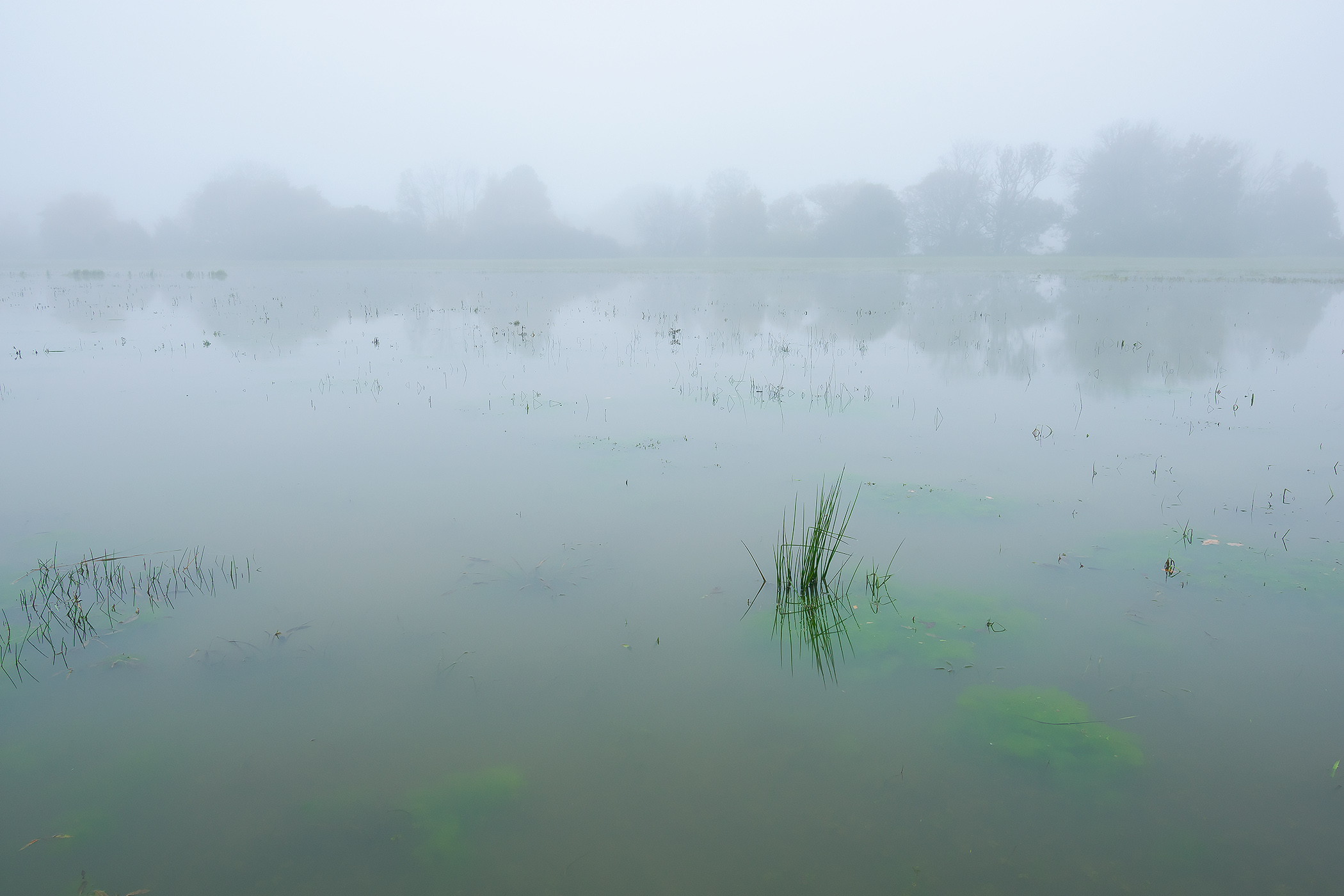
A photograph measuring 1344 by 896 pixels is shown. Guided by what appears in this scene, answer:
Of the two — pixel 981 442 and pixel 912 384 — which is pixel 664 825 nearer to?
pixel 981 442

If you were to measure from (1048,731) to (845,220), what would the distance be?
69.0 metres

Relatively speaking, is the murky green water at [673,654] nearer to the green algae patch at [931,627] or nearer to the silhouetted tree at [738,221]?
the green algae patch at [931,627]

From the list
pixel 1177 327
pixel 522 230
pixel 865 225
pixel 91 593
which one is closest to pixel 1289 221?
pixel 865 225

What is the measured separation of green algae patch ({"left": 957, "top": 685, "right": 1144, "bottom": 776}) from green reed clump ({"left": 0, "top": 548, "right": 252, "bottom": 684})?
4.43 m

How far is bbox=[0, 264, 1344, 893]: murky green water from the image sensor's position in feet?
8.84

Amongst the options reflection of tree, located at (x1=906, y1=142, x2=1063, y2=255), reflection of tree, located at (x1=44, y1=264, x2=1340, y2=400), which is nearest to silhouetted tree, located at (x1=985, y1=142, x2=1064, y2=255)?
reflection of tree, located at (x1=906, y1=142, x2=1063, y2=255)

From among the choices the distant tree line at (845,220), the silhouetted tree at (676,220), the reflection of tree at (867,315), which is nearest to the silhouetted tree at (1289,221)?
the distant tree line at (845,220)

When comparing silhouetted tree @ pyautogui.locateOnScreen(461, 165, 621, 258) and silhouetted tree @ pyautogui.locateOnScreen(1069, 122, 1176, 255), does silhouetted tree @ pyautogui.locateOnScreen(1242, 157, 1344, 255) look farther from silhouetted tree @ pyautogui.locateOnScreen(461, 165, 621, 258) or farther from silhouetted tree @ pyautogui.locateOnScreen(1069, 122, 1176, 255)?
silhouetted tree @ pyautogui.locateOnScreen(461, 165, 621, 258)

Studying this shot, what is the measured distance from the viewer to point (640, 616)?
14.0 ft

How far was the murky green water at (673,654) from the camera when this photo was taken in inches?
106

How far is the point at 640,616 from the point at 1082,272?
147 feet

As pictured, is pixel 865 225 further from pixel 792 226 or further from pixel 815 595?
pixel 815 595

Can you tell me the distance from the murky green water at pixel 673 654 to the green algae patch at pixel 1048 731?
0.06 feet

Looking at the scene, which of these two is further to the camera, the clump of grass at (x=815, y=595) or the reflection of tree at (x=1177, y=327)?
the reflection of tree at (x=1177, y=327)
